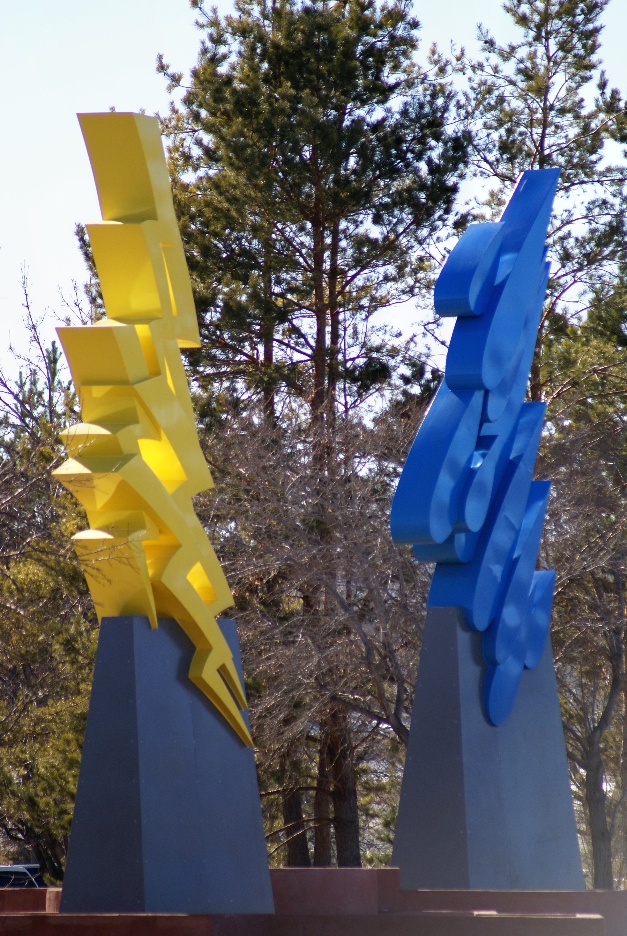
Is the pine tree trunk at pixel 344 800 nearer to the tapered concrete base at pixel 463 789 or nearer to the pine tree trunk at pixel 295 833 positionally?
the pine tree trunk at pixel 295 833

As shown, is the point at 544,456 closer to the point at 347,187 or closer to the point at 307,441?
the point at 307,441

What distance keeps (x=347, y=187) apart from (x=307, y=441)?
445 centimetres

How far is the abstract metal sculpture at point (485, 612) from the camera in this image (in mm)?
9391

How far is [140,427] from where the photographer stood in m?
8.27

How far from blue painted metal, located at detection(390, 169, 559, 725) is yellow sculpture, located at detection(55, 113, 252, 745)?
159 cm

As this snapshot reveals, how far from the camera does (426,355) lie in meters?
18.4

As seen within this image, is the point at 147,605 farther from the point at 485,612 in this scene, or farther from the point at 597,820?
the point at 597,820

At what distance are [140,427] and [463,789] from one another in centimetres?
355

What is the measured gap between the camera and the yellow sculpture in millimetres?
8016

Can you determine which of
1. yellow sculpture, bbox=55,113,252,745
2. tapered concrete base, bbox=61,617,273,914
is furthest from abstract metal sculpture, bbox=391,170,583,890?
tapered concrete base, bbox=61,617,273,914

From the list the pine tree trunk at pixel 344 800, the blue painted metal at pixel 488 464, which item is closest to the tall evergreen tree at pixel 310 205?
the pine tree trunk at pixel 344 800

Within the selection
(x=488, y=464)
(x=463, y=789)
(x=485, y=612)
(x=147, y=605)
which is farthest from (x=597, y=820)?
(x=147, y=605)

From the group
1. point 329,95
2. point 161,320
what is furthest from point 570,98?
point 161,320

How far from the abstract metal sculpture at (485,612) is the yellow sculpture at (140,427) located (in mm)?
1527
